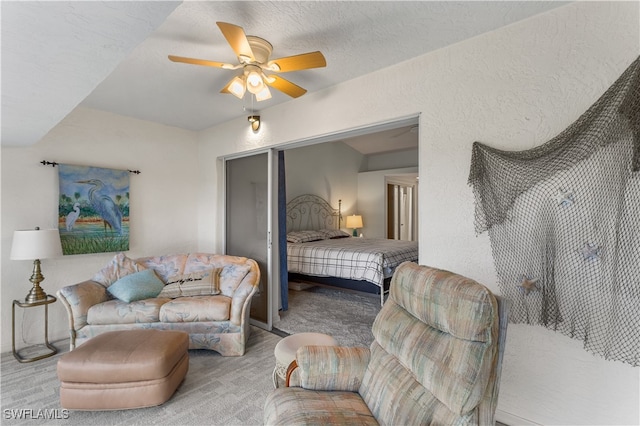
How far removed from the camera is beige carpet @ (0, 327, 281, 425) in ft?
6.52

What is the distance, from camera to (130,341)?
2213 millimetres

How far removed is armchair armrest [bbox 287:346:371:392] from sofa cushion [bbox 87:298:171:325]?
6.04ft

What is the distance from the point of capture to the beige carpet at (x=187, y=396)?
1.99 m

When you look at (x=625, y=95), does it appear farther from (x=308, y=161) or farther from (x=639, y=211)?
(x=308, y=161)

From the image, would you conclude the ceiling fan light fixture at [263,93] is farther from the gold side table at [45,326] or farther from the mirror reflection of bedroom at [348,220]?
the gold side table at [45,326]

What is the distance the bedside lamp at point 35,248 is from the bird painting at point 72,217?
44cm

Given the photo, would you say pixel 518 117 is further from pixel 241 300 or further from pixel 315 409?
pixel 241 300

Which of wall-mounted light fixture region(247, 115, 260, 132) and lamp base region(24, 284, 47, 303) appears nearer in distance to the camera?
lamp base region(24, 284, 47, 303)

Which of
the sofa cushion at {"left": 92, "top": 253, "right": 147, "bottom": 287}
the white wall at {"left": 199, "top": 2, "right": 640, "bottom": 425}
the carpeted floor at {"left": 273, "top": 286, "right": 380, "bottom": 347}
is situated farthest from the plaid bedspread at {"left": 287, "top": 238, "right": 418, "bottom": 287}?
the sofa cushion at {"left": 92, "top": 253, "right": 147, "bottom": 287}

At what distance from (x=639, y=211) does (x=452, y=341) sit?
1.26 meters

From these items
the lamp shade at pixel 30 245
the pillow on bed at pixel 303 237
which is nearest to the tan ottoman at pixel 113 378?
the lamp shade at pixel 30 245

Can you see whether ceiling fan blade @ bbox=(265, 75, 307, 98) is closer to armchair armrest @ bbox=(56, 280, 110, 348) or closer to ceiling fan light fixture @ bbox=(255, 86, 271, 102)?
ceiling fan light fixture @ bbox=(255, 86, 271, 102)

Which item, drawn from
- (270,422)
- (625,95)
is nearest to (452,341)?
(270,422)

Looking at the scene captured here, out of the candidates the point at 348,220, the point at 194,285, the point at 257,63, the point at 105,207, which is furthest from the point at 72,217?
the point at 348,220
